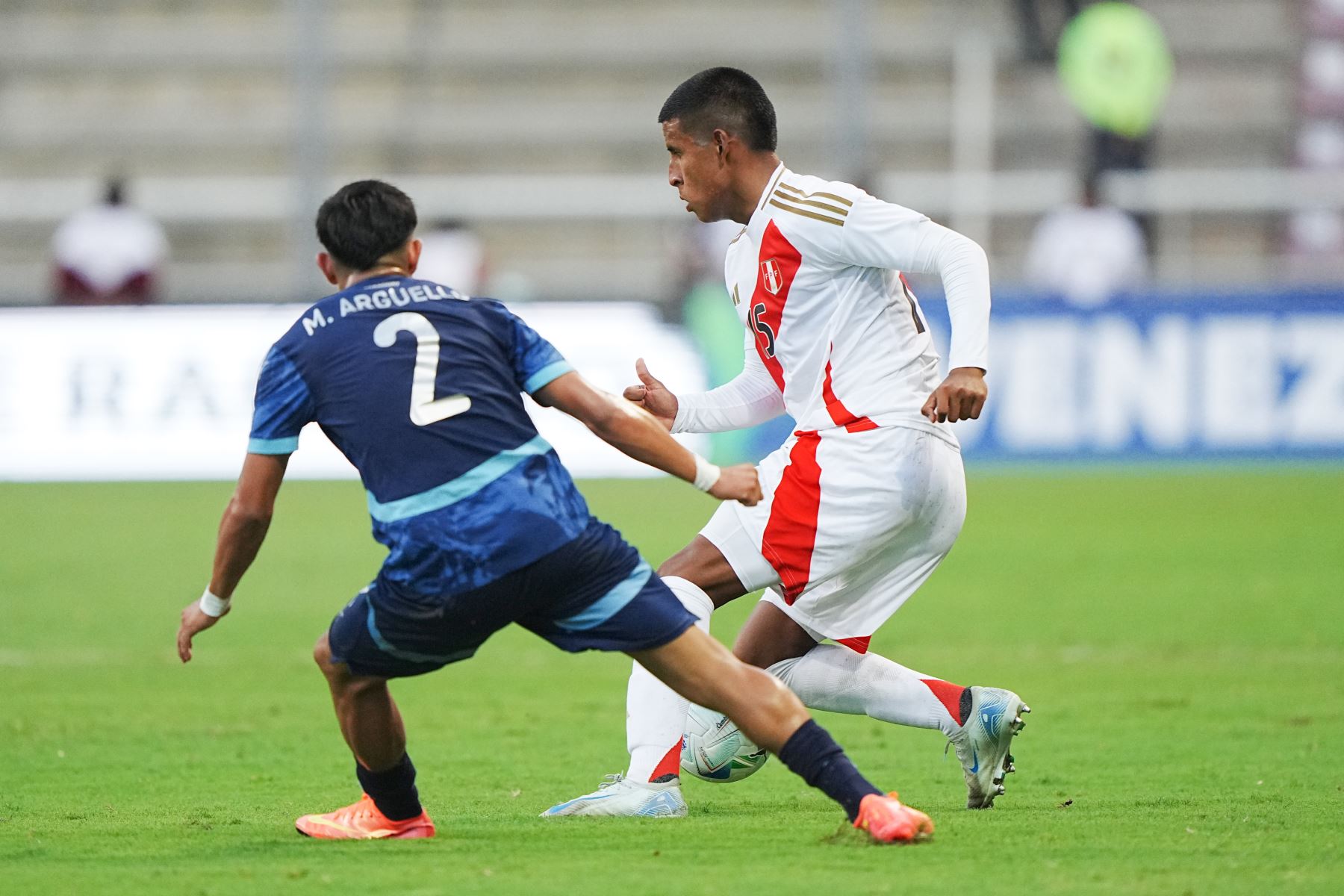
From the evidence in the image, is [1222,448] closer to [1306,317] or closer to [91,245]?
[1306,317]

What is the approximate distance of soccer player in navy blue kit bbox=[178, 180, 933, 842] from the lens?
4.54 meters

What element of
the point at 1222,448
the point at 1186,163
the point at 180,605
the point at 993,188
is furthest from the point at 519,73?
the point at 180,605

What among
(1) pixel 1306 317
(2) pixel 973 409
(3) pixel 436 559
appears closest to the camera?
(3) pixel 436 559

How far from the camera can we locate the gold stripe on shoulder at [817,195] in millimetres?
5418

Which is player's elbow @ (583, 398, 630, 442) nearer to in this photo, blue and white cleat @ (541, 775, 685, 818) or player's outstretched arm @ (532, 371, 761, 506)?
player's outstretched arm @ (532, 371, 761, 506)

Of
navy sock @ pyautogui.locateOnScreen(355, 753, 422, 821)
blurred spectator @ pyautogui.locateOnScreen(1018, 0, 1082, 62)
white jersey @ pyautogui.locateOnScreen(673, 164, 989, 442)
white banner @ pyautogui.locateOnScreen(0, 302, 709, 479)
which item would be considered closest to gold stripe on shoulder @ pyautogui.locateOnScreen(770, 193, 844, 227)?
white jersey @ pyautogui.locateOnScreen(673, 164, 989, 442)

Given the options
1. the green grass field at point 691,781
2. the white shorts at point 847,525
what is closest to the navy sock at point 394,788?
the green grass field at point 691,781

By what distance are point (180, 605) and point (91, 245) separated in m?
9.01

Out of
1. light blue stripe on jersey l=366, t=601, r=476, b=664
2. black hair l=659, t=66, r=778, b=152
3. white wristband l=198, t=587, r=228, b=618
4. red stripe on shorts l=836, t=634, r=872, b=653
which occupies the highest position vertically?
black hair l=659, t=66, r=778, b=152

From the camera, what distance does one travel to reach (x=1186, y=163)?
74.0ft

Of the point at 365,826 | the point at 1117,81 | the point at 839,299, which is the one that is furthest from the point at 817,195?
the point at 1117,81

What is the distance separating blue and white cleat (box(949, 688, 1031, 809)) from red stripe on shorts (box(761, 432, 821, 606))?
0.64 metres

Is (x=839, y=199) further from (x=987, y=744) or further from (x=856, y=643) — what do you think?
(x=987, y=744)

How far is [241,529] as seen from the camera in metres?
4.65
